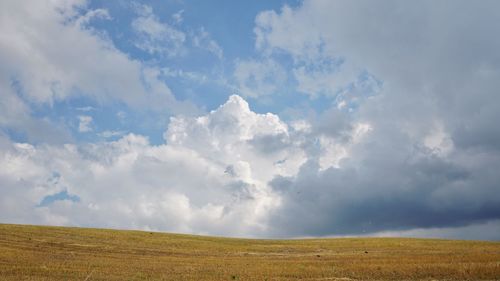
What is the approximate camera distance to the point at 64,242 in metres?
63.5

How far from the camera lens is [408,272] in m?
35.0

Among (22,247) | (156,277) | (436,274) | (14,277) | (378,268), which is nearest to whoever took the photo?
(14,277)

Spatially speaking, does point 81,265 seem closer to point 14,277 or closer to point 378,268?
point 14,277

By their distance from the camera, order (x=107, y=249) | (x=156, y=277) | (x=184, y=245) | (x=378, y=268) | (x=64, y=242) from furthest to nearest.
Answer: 1. (x=184, y=245)
2. (x=64, y=242)
3. (x=107, y=249)
4. (x=378, y=268)
5. (x=156, y=277)

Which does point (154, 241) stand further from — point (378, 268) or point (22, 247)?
point (378, 268)

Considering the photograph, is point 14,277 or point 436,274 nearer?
point 14,277

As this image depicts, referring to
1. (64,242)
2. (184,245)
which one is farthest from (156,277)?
(184,245)

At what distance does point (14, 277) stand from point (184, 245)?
46.3 meters

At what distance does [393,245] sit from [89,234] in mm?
52536

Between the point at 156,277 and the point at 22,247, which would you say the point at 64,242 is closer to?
the point at 22,247

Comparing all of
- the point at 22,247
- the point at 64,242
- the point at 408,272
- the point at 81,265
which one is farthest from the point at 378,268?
the point at 64,242

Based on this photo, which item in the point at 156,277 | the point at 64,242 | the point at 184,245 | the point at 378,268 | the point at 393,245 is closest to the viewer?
the point at 156,277

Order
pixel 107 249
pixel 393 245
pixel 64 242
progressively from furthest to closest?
1. pixel 393 245
2. pixel 64 242
3. pixel 107 249

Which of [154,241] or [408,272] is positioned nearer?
[408,272]
